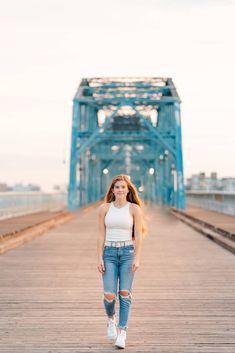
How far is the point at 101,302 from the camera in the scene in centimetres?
694

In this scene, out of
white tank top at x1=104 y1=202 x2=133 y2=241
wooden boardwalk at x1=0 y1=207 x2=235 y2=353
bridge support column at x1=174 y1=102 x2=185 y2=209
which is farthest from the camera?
bridge support column at x1=174 y1=102 x2=185 y2=209

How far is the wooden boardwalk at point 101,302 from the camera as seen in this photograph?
502 centimetres

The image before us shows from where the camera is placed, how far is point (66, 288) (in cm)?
786

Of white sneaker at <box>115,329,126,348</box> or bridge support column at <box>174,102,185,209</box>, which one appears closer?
white sneaker at <box>115,329,126,348</box>

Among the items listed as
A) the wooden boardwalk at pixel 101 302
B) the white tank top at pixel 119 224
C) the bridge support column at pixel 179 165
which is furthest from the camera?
the bridge support column at pixel 179 165

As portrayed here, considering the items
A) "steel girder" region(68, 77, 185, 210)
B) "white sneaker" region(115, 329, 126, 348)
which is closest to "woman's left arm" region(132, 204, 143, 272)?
"white sneaker" region(115, 329, 126, 348)

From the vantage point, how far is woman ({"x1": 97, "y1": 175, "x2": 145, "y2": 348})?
4.73 metres

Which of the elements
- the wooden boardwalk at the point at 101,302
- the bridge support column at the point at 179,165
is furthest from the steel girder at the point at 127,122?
the wooden boardwalk at the point at 101,302

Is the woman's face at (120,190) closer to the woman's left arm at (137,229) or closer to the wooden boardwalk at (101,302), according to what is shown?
the woman's left arm at (137,229)

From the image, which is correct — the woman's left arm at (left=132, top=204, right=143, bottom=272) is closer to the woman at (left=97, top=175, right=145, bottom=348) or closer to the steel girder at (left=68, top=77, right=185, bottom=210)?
the woman at (left=97, top=175, right=145, bottom=348)

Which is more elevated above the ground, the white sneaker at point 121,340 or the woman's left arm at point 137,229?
the woman's left arm at point 137,229

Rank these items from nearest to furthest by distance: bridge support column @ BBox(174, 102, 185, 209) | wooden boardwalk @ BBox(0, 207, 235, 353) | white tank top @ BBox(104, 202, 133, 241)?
1. white tank top @ BBox(104, 202, 133, 241)
2. wooden boardwalk @ BBox(0, 207, 235, 353)
3. bridge support column @ BBox(174, 102, 185, 209)

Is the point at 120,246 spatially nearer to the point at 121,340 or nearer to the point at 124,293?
the point at 124,293

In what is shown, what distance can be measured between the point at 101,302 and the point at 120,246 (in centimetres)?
249
